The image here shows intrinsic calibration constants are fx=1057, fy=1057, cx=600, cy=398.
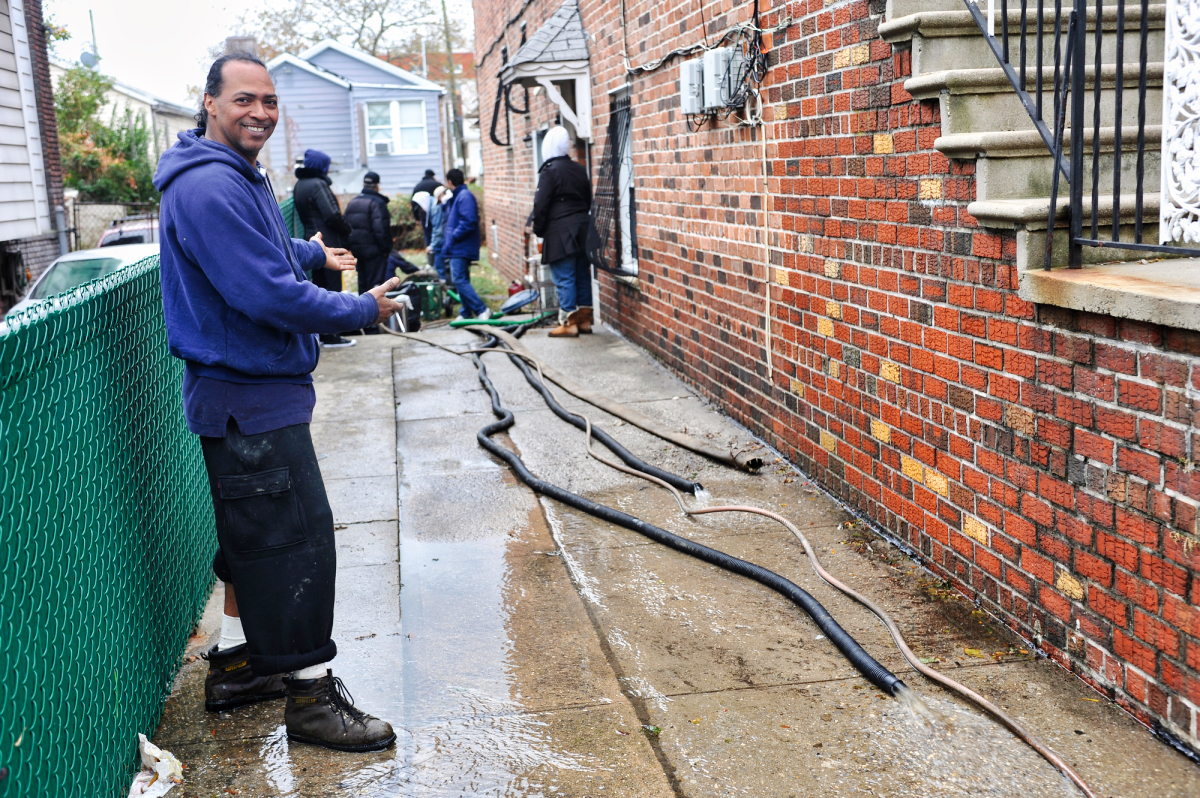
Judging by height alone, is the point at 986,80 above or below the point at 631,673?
above

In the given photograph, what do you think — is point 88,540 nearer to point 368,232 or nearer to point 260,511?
point 260,511

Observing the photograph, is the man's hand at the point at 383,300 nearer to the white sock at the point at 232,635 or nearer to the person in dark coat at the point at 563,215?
the white sock at the point at 232,635

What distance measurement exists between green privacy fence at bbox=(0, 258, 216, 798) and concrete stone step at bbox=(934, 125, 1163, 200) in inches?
112

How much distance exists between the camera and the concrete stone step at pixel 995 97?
12.2ft

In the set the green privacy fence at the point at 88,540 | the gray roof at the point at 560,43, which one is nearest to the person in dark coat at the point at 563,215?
the gray roof at the point at 560,43

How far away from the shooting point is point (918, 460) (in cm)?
430

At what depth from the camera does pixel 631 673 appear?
3559 mm

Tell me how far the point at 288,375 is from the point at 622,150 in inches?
275

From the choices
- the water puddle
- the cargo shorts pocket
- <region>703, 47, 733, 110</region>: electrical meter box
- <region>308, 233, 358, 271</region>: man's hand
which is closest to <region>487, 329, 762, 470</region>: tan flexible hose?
the water puddle

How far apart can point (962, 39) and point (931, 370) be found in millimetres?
1251

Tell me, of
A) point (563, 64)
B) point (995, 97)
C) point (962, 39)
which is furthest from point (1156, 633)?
point (563, 64)

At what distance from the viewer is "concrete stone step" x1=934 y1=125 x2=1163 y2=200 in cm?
355

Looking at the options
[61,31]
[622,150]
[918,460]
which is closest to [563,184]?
[622,150]

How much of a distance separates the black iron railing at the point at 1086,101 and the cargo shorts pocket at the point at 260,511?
246cm
